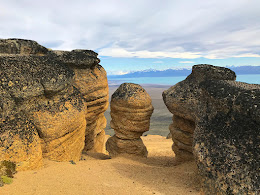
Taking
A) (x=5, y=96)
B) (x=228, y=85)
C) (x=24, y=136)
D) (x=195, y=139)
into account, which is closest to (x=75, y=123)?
(x=24, y=136)

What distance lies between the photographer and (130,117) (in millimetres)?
12305

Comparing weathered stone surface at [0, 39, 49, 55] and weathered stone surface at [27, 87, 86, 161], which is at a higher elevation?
weathered stone surface at [0, 39, 49, 55]

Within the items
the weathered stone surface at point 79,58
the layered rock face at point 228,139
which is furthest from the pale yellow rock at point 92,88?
the layered rock face at point 228,139

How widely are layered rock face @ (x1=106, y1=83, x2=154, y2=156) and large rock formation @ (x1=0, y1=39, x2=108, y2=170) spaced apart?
323 centimetres

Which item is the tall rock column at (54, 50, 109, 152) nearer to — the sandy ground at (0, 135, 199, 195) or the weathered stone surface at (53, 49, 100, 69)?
the weathered stone surface at (53, 49, 100, 69)

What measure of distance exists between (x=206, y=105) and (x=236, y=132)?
137cm

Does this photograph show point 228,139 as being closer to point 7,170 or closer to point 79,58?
point 7,170

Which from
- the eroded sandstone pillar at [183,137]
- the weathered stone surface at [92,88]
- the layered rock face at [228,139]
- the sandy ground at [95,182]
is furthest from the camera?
the weathered stone surface at [92,88]

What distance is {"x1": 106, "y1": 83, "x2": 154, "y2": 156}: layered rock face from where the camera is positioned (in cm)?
1213

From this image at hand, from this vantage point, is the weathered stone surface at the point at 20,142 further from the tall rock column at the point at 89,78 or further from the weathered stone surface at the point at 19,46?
the weathered stone surface at the point at 19,46

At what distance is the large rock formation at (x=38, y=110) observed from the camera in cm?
683

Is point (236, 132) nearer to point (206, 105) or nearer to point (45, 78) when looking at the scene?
point (206, 105)

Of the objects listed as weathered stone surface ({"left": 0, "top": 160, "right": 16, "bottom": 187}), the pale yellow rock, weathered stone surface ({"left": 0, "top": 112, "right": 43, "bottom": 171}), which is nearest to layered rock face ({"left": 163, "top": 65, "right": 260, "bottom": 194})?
weathered stone surface ({"left": 0, "top": 160, "right": 16, "bottom": 187})

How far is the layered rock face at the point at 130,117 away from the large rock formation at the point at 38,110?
3.23 metres
